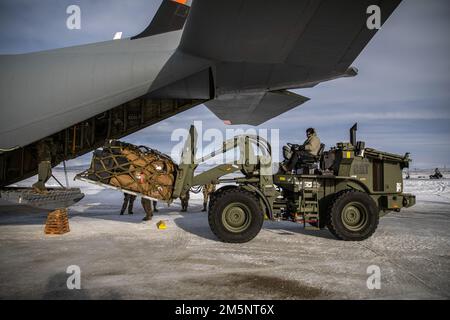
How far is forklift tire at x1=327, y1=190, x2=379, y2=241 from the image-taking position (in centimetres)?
543

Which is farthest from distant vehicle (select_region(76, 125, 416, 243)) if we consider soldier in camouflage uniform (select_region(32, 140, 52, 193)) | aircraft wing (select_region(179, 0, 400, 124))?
aircraft wing (select_region(179, 0, 400, 124))

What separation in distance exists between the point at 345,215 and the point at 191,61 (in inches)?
174

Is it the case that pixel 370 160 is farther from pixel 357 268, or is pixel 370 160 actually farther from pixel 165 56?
pixel 165 56

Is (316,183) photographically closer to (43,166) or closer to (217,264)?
(217,264)

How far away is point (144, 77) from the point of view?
6.22 m

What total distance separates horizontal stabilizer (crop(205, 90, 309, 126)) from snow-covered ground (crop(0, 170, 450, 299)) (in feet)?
12.0

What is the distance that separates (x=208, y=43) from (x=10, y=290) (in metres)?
4.88

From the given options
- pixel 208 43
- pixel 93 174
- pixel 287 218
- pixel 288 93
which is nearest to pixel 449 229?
pixel 287 218

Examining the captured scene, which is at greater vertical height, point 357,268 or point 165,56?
point 165,56

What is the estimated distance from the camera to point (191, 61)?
6.34m

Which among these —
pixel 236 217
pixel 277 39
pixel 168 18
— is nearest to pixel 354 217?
pixel 236 217

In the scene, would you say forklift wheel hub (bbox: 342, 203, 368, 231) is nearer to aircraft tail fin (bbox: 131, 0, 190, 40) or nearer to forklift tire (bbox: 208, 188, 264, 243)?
forklift tire (bbox: 208, 188, 264, 243)

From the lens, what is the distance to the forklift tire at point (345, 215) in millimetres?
5430
